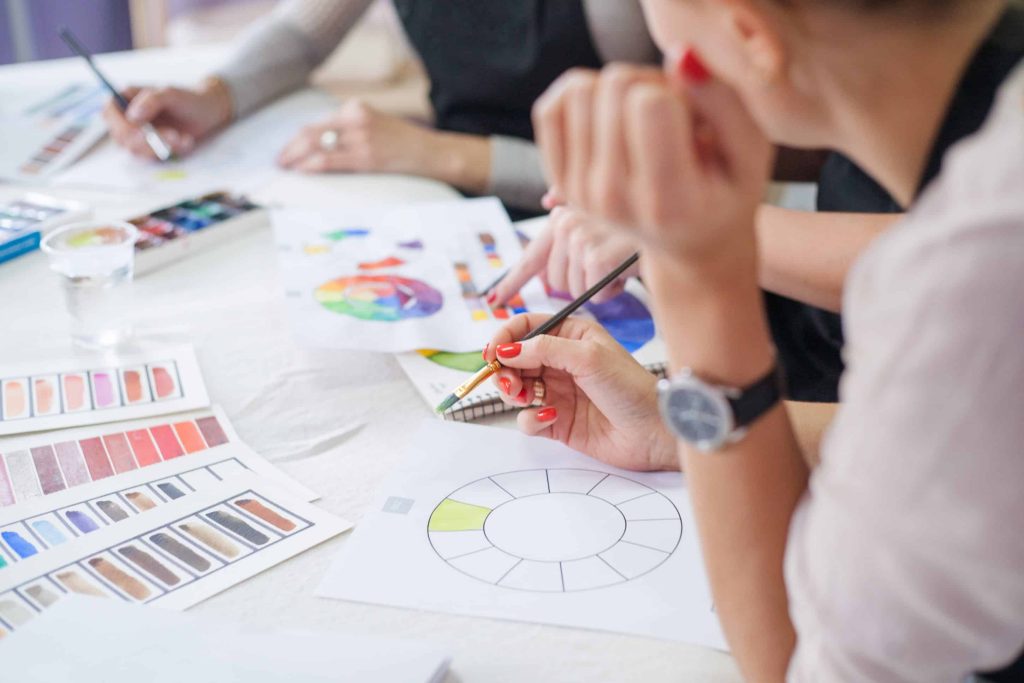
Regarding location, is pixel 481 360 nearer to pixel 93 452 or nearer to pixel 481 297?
pixel 481 297

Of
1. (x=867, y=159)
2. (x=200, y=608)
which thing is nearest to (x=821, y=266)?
(x=867, y=159)

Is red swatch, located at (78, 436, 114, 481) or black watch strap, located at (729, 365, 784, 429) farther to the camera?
red swatch, located at (78, 436, 114, 481)

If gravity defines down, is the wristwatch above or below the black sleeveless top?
above

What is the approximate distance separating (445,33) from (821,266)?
0.79 metres

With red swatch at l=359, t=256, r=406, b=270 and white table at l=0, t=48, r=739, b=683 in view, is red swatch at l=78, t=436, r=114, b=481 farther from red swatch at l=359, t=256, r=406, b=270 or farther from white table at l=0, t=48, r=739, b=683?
red swatch at l=359, t=256, r=406, b=270

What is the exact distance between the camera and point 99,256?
99 centimetres

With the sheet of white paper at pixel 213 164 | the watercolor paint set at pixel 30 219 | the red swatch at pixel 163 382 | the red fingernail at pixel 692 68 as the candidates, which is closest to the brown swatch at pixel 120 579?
the red swatch at pixel 163 382

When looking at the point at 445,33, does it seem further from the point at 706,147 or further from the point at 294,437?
the point at 706,147

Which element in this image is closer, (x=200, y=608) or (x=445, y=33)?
(x=200, y=608)

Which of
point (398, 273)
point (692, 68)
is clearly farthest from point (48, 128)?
point (692, 68)

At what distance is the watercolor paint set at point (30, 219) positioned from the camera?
1.13 m

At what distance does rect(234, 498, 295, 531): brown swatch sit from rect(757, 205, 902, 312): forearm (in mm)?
489

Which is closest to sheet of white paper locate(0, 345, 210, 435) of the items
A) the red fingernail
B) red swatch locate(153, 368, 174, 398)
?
red swatch locate(153, 368, 174, 398)

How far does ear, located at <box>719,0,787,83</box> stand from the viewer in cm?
49
